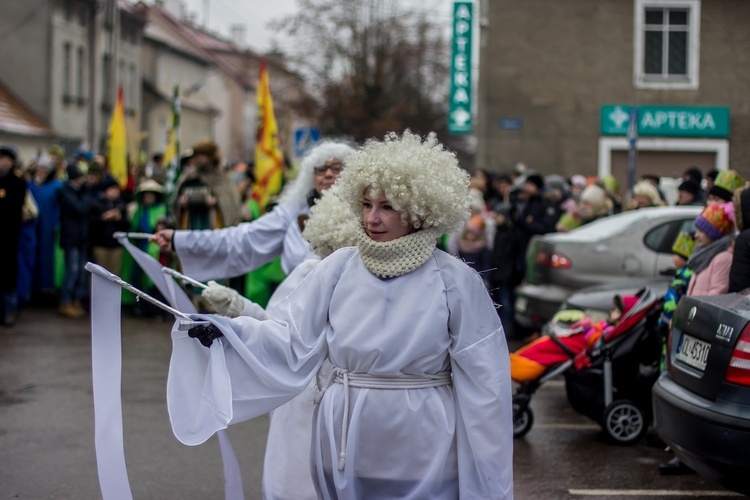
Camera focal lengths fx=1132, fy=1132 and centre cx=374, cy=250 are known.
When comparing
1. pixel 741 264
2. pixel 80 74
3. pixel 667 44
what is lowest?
pixel 741 264

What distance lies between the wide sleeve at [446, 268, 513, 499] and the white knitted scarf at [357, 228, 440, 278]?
0.49 ft

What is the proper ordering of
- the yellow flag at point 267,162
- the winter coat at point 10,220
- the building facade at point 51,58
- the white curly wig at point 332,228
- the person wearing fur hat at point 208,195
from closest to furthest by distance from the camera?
the white curly wig at point 332,228 → the person wearing fur hat at point 208,195 → the winter coat at point 10,220 → the yellow flag at point 267,162 → the building facade at point 51,58

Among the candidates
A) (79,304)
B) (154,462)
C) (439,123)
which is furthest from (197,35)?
(154,462)

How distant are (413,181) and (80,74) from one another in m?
38.9

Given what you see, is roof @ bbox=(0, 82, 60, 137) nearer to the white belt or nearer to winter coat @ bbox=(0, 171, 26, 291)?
winter coat @ bbox=(0, 171, 26, 291)

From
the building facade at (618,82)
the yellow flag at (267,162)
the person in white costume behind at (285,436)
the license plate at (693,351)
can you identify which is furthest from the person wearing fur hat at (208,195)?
the building facade at (618,82)

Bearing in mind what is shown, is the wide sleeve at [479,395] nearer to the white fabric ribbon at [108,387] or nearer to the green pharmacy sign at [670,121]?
the white fabric ribbon at [108,387]

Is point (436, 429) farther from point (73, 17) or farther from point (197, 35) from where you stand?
point (197, 35)

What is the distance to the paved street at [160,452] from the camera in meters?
6.70

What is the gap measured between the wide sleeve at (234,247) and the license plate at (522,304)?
234 inches

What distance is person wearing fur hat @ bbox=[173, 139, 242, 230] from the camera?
466 inches

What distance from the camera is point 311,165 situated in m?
6.76

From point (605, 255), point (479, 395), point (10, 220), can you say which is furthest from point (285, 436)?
point (10, 220)

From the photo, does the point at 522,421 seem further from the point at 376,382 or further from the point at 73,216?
the point at 73,216
